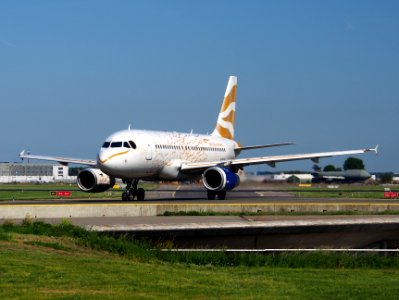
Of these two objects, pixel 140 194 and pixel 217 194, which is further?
pixel 217 194

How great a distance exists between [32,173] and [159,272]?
13418cm

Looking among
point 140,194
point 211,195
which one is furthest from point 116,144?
point 211,195

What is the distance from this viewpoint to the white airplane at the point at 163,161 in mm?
41000

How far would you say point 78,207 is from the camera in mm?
26625

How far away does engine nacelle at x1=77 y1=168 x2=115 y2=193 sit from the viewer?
43.8 m

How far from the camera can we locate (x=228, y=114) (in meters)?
57.4

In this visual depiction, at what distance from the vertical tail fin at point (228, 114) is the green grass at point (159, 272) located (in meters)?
37.8

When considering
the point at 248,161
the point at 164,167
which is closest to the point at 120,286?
the point at 164,167

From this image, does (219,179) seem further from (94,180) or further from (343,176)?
(343,176)

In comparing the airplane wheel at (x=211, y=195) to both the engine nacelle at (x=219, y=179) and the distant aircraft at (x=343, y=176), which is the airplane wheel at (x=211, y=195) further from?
the distant aircraft at (x=343, y=176)

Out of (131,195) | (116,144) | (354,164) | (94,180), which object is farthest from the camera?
(354,164)

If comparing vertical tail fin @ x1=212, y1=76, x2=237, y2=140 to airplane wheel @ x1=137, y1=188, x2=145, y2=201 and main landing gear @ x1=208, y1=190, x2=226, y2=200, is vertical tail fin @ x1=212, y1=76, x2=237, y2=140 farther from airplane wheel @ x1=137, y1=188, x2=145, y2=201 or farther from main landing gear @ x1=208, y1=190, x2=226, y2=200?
airplane wheel @ x1=137, y1=188, x2=145, y2=201

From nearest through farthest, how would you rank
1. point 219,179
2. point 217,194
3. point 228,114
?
point 219,179
point 217,194
point 228,114

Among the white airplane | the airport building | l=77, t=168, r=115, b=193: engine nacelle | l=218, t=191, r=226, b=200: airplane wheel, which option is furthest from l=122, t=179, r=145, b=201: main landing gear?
the airport building
